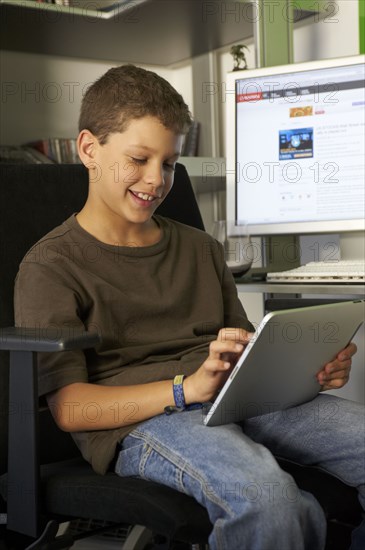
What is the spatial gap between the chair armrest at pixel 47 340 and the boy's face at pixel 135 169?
0.29 m

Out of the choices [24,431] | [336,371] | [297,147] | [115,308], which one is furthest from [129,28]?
[24,431]

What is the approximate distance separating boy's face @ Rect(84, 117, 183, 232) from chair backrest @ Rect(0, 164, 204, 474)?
0.10 m

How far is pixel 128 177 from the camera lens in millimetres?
1238

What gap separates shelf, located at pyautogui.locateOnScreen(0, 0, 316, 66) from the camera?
2.11 meters

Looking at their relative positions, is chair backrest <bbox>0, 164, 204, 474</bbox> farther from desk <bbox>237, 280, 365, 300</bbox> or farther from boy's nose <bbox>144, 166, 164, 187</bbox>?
desk <bbox>237, 280, 365, 300</bbox>

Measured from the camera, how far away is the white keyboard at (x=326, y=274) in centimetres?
152

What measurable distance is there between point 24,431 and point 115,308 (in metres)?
0.26

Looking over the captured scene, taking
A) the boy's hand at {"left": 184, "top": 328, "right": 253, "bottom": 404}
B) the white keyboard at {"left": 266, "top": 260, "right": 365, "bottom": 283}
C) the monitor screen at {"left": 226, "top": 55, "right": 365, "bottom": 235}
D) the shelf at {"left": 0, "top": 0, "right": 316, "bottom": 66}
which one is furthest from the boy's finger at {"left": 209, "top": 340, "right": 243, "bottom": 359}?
the shelf at {"left": 0, "top": 0, "right": 316, "bottom": 66}

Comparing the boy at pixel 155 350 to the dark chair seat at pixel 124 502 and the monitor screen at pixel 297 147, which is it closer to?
the dark chair seat at pixel 124 502

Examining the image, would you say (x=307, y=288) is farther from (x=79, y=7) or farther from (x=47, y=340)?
(x=79, y=7)

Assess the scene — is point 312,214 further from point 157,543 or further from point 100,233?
point 157,543

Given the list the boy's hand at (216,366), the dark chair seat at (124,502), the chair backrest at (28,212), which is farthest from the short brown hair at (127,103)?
the dark chair seat at (124,502)

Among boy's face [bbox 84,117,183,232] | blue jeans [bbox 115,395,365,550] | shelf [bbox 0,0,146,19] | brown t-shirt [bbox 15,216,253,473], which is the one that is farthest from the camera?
shelf [bbox 0,0,146,19]

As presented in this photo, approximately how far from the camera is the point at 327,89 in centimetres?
178
